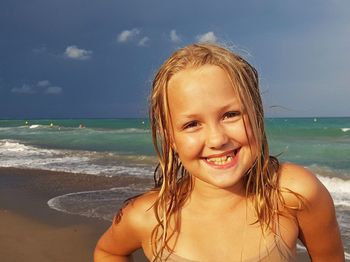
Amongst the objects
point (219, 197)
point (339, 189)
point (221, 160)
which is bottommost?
point (339, 189)

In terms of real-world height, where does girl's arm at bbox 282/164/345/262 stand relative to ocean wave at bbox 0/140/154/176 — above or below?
above

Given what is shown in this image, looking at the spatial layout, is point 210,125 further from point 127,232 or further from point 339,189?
point 339,189

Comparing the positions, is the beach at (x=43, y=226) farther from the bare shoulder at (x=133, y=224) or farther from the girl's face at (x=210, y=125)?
the girl's face at (x=210, y=125)

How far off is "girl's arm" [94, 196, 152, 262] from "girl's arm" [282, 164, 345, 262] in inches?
24.3

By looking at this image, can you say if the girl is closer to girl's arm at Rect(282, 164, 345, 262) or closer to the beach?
girl's arm at Rect(282, 164, 345, 262)

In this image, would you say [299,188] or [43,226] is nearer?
[299,188]

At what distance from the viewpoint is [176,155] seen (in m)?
1.85

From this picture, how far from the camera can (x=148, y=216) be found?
71.4 inches

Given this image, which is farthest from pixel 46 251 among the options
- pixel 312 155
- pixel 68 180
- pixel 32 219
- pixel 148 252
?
pixel 312 155

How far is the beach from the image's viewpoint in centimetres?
504

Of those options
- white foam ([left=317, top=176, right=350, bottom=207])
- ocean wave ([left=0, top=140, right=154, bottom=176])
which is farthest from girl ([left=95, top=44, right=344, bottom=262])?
ocean wave ([left=0, top=140, right=154, bottom=176])

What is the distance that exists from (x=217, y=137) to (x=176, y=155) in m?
0.35

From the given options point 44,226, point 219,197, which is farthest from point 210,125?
point 44,226

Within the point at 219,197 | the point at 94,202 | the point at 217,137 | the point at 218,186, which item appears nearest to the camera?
the point at 217,137
